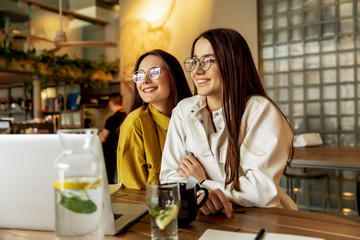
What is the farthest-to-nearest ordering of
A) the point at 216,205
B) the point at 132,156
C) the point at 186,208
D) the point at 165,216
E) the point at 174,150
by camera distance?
the point at 132,156, the point at 174,150, the point at 216,205, the point at 186,208, the point at 165,216

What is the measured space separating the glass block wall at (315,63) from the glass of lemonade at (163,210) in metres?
3.76

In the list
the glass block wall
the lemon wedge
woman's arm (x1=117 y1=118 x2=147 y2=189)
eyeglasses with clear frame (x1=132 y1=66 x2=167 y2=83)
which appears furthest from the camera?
the glass block wall

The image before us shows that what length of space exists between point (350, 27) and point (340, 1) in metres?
0.33

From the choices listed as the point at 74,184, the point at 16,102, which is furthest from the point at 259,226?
the point at 16,102

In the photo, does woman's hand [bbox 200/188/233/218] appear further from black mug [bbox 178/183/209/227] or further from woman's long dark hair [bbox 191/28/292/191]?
woman's long dark hair [bbox 191/28/292/191]

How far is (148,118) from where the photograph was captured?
1622mm

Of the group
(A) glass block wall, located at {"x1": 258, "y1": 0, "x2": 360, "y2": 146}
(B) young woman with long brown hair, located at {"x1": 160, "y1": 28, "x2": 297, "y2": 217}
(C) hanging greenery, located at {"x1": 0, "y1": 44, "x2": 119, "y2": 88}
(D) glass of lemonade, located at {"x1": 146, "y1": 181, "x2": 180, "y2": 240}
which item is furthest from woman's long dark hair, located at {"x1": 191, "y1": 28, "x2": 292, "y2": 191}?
(C) hanging greenery, located at {"x1": 0, "y1": 44, "x2": 119, "y2": 88}

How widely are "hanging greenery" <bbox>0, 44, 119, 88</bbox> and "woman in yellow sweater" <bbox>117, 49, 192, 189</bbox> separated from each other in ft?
15.8

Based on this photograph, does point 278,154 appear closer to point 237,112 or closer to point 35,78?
point 237,112

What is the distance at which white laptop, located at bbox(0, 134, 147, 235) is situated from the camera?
730mm

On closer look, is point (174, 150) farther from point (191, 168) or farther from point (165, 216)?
point (165, 216)

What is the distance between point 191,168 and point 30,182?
25.4 inches

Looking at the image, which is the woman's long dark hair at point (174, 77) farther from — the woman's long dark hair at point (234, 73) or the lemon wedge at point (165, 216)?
the lemon wedge at point (165, 216)

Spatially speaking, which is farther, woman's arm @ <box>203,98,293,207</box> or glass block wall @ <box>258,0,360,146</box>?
glass block wall @ <box>258,0,360,146</box>
